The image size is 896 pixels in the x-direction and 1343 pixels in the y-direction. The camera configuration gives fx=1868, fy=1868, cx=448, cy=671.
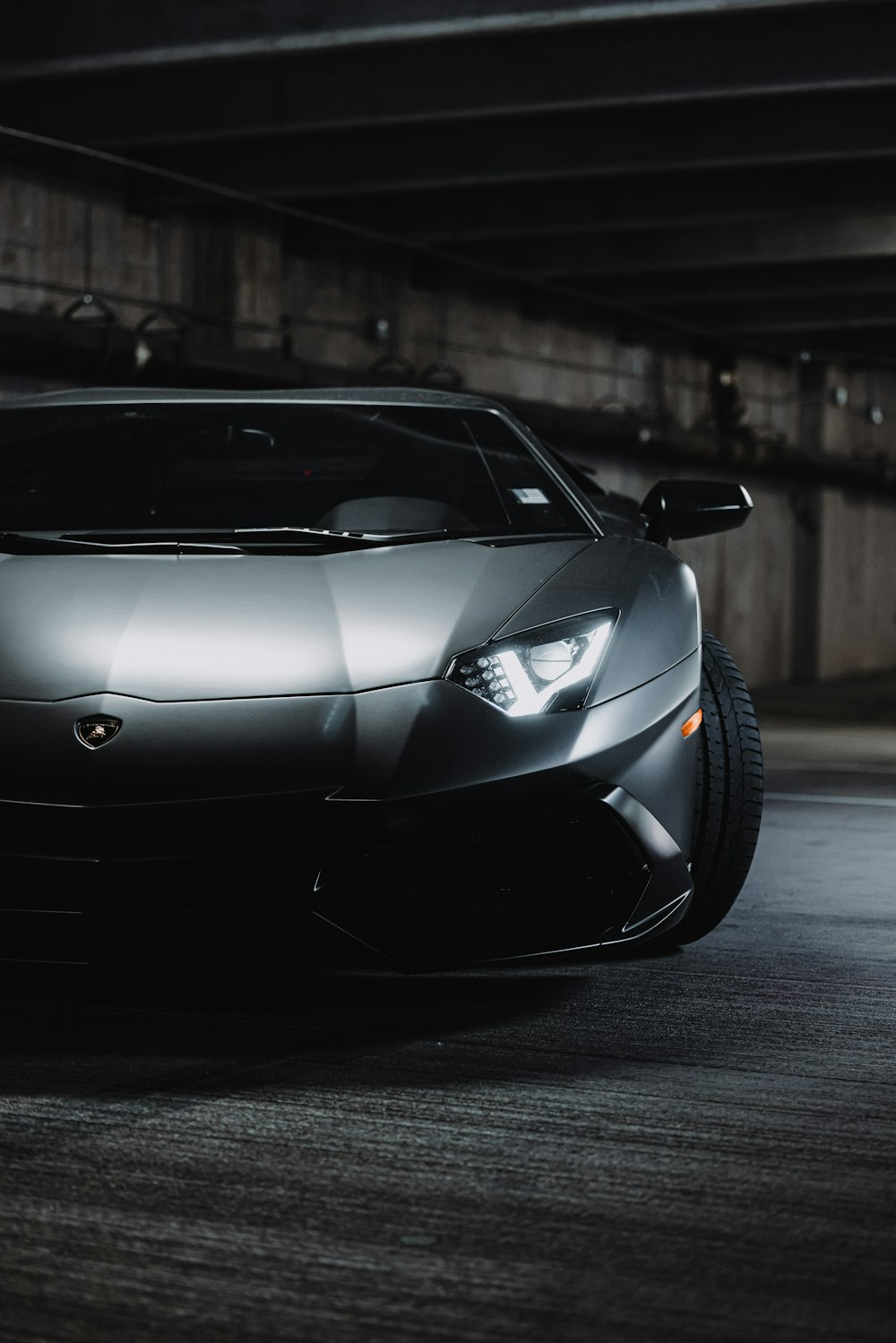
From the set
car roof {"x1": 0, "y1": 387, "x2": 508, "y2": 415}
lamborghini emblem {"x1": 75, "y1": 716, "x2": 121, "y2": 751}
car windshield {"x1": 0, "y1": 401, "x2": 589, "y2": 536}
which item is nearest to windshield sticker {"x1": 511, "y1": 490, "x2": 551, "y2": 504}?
car windshield {"x1": 0, "y1": 401, "x2": 589, "y2": 536}

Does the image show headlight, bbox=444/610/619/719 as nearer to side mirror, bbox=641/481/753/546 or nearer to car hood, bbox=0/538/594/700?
car hood, bbox=0/538/594/700

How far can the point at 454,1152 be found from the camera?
2629mm

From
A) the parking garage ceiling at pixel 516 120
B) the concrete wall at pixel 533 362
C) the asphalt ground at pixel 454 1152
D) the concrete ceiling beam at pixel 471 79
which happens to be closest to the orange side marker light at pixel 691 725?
the asphalt ground at pixel 454 1152

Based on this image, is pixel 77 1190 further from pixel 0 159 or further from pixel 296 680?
pixel 0 159

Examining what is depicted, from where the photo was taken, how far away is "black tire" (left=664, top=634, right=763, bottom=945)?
383 cm

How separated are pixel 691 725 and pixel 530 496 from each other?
1.17 metres

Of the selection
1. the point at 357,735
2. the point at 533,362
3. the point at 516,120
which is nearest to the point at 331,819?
the point at 357,735

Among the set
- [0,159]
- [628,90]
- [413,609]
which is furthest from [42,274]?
[413,609]

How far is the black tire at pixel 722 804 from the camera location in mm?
3830

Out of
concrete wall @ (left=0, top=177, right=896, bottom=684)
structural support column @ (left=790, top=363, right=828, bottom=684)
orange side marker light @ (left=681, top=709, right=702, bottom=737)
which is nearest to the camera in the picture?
orange side marker light @ (left=681, top=709, right=702, bottom=737)

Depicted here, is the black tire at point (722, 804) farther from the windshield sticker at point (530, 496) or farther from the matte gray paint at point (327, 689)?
the windshield sticker at point (530, 496)

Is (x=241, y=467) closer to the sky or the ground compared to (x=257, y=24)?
closer to the ground

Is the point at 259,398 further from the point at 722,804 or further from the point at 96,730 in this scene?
the point at 96,730

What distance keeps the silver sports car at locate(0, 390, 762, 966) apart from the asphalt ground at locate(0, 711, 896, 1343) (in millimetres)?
235
